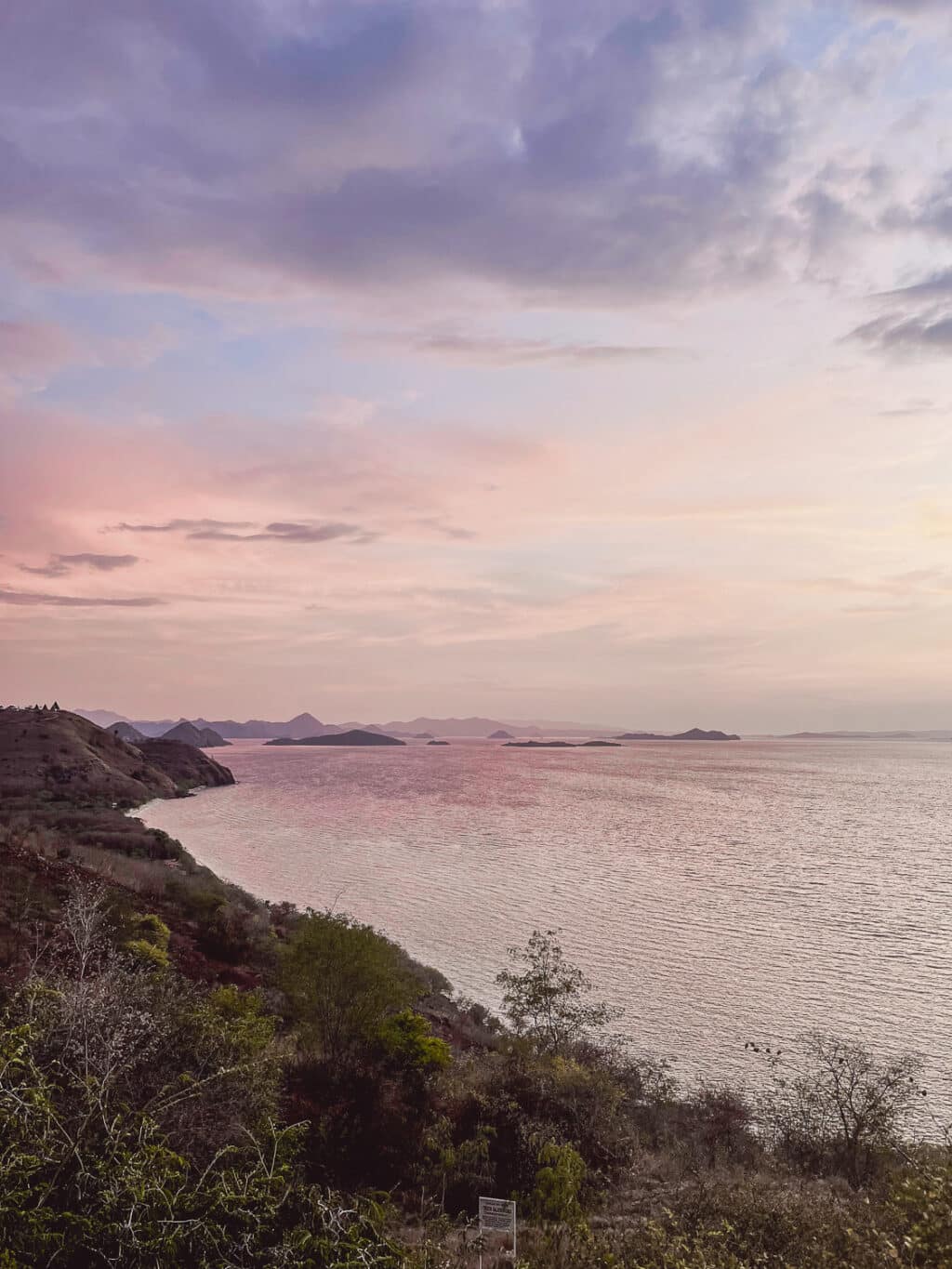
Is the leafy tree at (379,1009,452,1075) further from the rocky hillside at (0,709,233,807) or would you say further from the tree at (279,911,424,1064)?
the rocky hillside at (0,709,233,807)

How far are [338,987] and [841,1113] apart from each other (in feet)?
46.0

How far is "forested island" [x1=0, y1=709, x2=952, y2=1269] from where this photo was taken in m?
8.88

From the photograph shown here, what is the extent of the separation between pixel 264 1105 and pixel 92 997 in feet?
11.7

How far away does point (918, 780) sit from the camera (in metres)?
172

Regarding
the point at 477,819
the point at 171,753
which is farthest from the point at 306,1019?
the point at 171,753

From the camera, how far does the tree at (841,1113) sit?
19.3 meters

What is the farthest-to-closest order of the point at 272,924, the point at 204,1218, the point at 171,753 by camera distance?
the point at 171,753 < the point at 272,924 < the point at 204,1218

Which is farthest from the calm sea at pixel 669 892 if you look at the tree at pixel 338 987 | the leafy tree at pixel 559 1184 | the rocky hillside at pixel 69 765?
the tree at pixel 338 987

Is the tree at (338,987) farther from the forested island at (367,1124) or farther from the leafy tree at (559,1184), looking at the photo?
the leafy tree at (559,1184)

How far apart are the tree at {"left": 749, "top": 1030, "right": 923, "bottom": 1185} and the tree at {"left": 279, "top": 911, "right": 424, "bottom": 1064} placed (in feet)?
38.4

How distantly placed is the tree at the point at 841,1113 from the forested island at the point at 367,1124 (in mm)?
105

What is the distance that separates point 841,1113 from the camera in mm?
19906

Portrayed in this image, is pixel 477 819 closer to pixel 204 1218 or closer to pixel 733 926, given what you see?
pixel 733 926

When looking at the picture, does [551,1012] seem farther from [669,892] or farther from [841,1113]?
[669,892]
